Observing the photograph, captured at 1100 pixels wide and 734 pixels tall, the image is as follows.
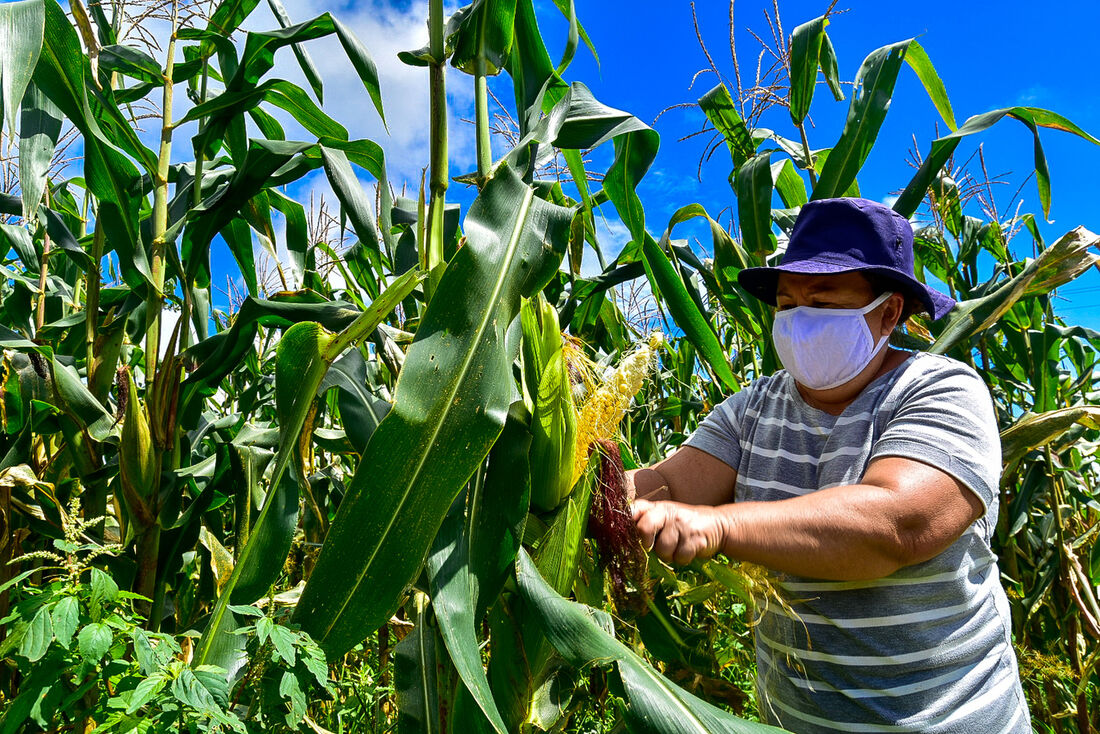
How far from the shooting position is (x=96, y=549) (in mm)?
1144

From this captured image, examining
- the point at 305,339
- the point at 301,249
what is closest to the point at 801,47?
the point at 301,249

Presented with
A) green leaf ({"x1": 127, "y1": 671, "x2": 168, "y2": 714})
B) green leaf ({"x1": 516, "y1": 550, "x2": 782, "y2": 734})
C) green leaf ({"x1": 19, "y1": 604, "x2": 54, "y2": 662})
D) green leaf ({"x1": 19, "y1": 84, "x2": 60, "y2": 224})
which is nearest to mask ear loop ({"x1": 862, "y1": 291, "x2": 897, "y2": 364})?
green leaf ({"x1": 516, "y1": 550, "x2": 782, "y2": 734})

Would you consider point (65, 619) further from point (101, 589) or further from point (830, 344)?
point (830, 344)

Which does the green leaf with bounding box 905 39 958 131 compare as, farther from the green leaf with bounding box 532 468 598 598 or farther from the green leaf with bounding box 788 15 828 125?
the green leaf with bounding box 532 468 598 598

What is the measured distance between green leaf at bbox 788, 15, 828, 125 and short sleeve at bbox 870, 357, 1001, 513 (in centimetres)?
115

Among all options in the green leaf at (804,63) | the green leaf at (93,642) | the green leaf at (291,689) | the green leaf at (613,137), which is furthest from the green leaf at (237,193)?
the green leaf at (804,63)

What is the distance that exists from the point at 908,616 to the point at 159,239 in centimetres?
180

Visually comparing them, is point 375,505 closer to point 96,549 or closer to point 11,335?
point 96,549

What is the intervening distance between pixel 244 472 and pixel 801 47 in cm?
194

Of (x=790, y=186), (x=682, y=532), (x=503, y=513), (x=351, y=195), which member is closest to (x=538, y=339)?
(x=503, y=513)

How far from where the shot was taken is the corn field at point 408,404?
105 centimetres

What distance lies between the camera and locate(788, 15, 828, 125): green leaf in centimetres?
217

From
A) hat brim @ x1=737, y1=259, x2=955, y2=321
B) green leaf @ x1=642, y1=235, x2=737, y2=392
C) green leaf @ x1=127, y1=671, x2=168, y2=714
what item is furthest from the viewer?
green leaf @ x1=642, y1=235, x2=737, y2=392

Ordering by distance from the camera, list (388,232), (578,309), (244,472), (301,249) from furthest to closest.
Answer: (578,309)
(301,249)
(388,232)
(244,472)
